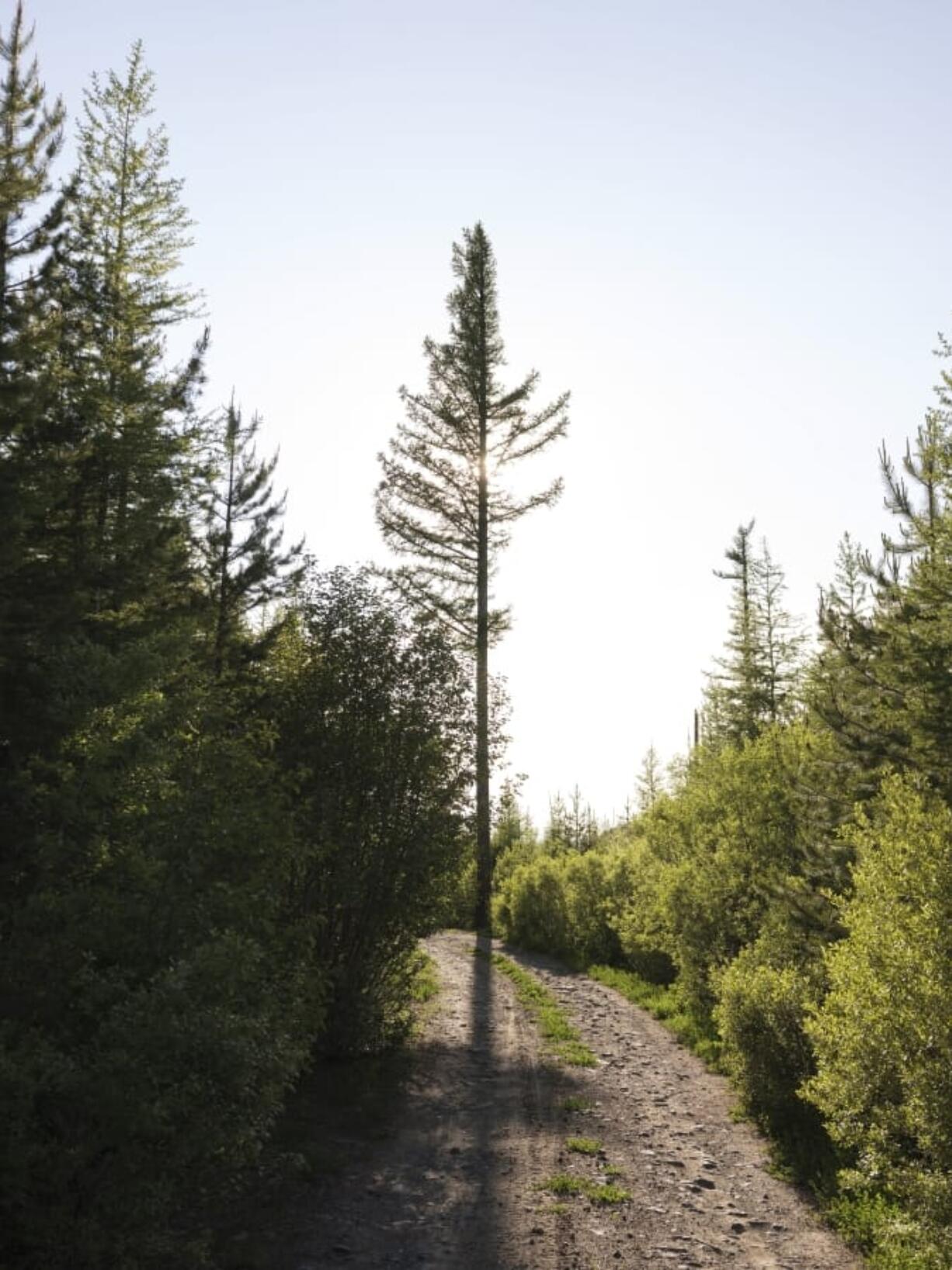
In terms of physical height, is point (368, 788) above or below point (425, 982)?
above

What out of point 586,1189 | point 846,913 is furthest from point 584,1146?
point 846,913

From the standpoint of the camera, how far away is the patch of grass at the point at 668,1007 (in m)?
14.1

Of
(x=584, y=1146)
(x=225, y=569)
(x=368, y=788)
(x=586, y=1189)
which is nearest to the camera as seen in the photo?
(x=586, y=1189)

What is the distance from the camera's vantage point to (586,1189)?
861 cm

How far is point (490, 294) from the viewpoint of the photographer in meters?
28.8

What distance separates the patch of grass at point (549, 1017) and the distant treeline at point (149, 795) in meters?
2.78

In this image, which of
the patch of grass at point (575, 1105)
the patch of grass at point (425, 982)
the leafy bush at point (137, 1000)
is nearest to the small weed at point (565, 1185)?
the patch of grass at point (575, 1105)

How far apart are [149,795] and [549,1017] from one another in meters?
11.1

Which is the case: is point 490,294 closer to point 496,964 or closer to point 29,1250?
point 496,964

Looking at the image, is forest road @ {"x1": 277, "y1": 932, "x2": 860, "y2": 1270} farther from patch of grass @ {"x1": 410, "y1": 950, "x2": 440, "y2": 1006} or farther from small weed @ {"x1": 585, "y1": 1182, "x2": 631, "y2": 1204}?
patch of grass @ {"x1": 410, "y1": 950, "x2": 440, "y2": 1006}

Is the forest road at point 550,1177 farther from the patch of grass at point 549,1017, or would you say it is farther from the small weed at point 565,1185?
the patch of grass at point 549,1017

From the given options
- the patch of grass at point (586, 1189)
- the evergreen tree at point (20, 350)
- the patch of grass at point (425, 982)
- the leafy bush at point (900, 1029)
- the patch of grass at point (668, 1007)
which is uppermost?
the evergreen tree at point (20, 350)

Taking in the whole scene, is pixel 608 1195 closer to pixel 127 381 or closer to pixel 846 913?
pixel 846 913

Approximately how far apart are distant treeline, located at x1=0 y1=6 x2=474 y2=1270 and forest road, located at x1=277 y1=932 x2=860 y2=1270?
1.32 m
